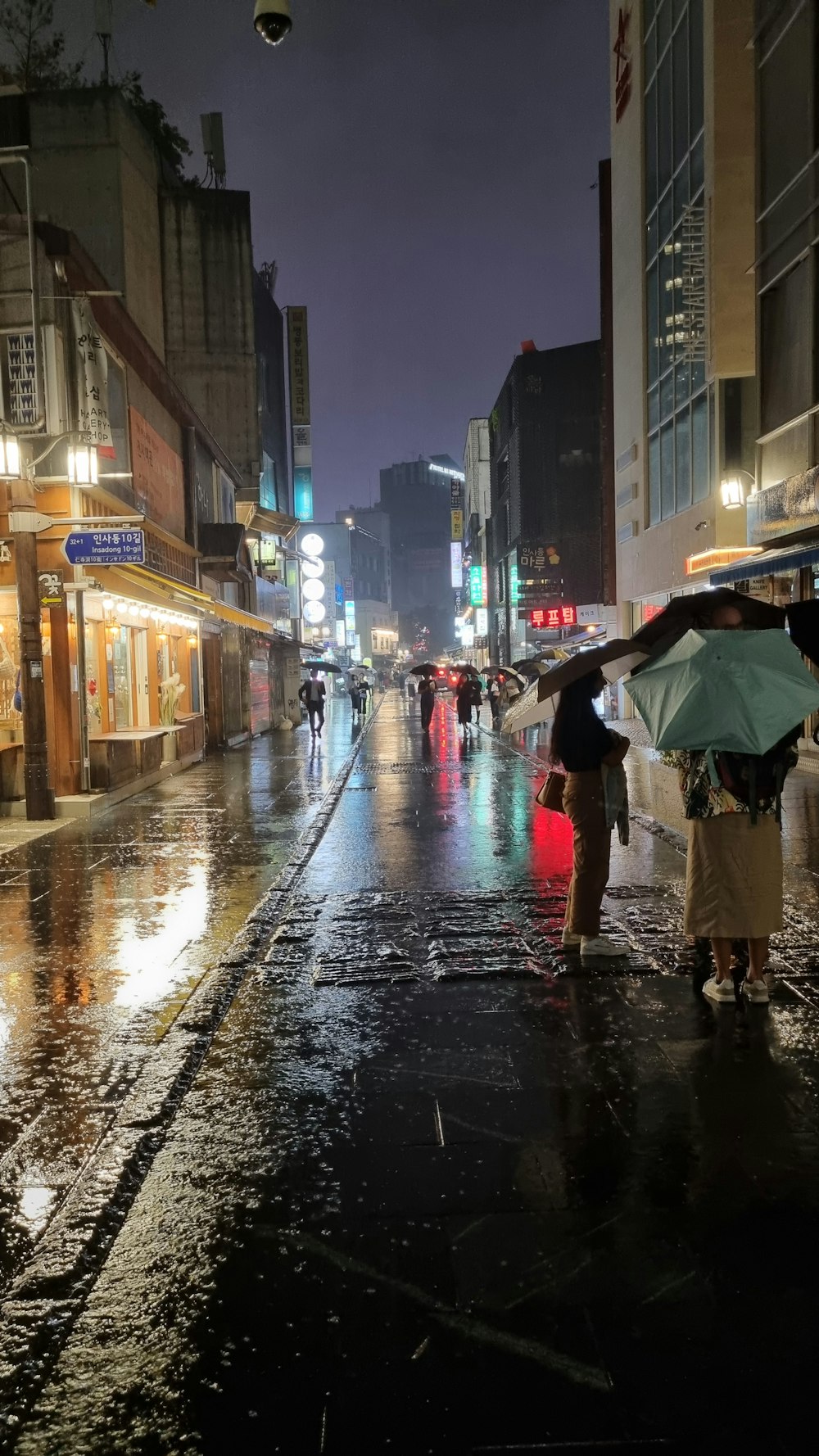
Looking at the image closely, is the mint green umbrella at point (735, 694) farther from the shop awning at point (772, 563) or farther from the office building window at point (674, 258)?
the office building window at point (674, 258)

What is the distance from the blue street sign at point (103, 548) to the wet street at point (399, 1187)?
260 inches

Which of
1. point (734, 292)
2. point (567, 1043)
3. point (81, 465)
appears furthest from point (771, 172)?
point (567, 1043)

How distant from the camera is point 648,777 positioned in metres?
16.9

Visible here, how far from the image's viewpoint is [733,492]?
19.5 m

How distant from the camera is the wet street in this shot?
267 cm

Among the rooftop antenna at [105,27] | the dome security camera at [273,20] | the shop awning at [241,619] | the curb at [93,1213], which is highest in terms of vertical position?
the rooftop antenna at [105,27]

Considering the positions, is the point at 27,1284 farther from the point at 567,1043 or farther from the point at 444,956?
the point at 444,956

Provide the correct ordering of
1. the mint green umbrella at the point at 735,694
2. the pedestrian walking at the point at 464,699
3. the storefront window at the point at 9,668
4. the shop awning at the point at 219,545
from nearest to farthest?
the mint green umbrella at the point at 735,694, the storefront window at the point at 9,668, the shop awning at the point at 219,545, the pedestrian walking at the point at 464,699

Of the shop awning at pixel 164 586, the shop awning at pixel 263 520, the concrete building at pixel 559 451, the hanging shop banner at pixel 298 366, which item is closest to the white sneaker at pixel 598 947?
the shop awning at pixel 164 586

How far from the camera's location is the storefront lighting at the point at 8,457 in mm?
12859

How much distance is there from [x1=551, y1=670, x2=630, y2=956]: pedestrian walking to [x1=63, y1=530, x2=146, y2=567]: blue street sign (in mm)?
8654

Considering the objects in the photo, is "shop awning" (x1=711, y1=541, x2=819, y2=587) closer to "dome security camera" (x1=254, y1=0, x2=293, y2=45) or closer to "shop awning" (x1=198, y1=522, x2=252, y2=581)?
"dome security camera" (x1=254, y1=0, x2=293, y2=45)

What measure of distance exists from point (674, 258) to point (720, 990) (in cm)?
2372

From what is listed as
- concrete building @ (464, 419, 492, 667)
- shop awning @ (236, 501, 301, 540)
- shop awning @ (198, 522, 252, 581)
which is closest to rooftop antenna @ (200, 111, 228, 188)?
shop awning @ (236, 501, 301, 540)
